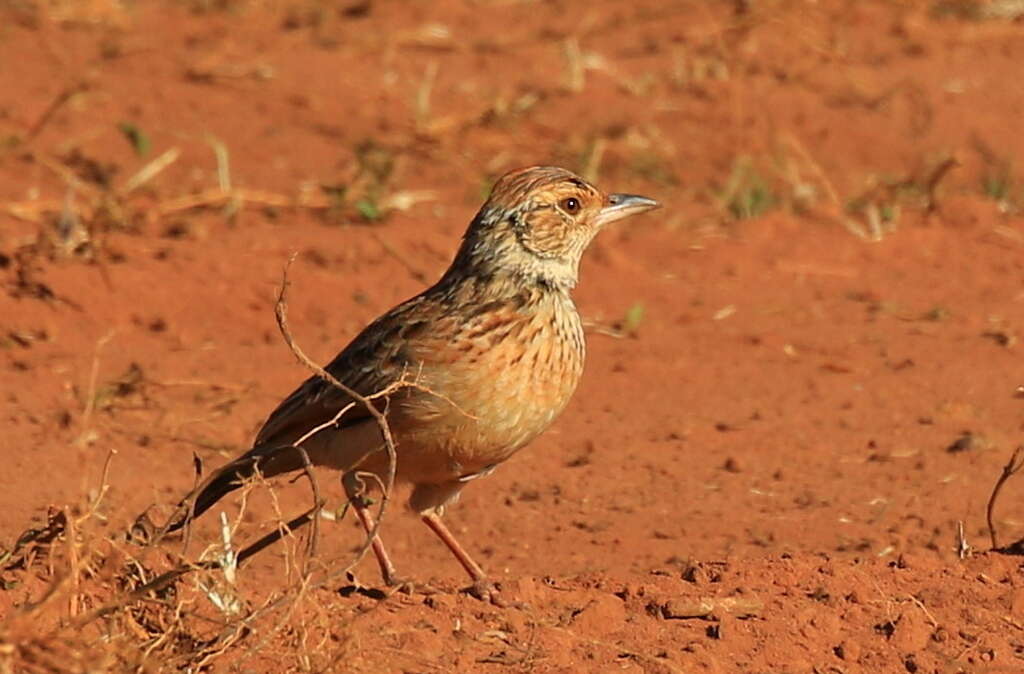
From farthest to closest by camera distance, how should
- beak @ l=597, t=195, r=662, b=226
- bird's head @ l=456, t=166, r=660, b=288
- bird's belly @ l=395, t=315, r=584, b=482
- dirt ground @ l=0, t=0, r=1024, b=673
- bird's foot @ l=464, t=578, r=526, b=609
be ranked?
beak @ l=597, t=195, r=662, b=226 < bird's head @ l=456, t=166, r=660, b=288 < bird's belly @ l=395, t=315, r=584, b=482 < bird's foot @ l=464, t=578, r=526, b=609 < dirt ground @ l=0, t=0, r=1024, b=673

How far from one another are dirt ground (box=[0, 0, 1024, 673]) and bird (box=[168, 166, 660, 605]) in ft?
1.13

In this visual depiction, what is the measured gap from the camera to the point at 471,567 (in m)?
5.89

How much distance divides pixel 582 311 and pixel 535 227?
9.19ft

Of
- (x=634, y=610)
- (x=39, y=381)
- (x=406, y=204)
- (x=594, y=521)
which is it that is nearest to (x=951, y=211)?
(x=406, y=204)

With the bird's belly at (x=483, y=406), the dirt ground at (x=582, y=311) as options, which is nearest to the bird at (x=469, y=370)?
the bird's belly at (x=483, y=406)

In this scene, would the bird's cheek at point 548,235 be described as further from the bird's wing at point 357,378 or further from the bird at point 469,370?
the bird's wing at point 357,378

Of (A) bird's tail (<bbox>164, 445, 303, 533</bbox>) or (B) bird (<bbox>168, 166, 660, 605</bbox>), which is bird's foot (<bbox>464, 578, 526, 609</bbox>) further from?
(A) bird's tail (<bbox>164, 445, 303, 533</bbox>)

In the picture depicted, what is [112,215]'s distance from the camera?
9477 millimetres

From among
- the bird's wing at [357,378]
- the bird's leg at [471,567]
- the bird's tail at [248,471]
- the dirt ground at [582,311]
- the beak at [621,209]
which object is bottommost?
the dirt ground at [582,311]

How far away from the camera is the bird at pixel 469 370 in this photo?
5.70m

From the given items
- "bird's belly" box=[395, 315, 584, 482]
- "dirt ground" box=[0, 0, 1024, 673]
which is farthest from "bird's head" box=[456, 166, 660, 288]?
"dirt ground" box=[0, 0, 1024, 673]

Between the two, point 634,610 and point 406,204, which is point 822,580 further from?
point 406,204

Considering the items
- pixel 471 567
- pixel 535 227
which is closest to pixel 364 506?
pixel 471 567

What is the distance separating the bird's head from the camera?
20.5 ft
